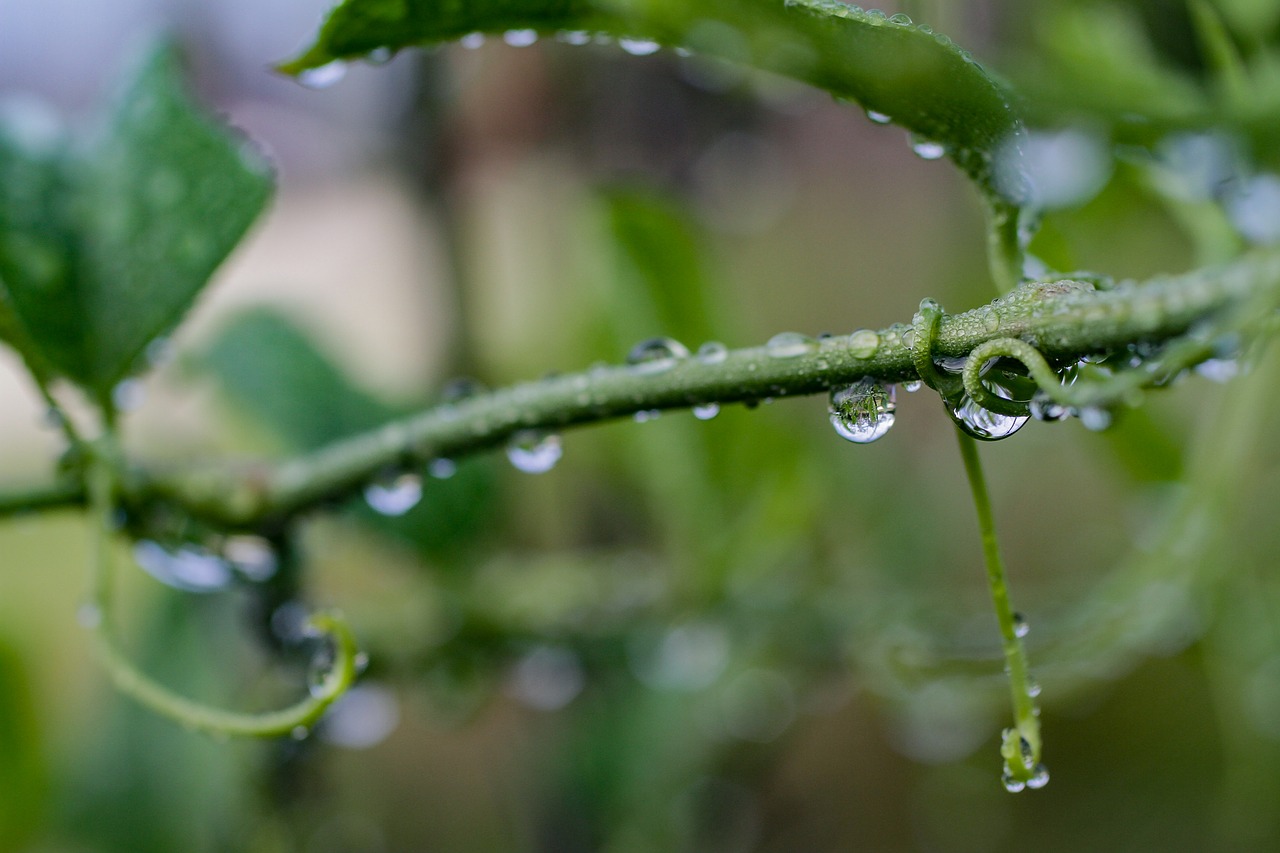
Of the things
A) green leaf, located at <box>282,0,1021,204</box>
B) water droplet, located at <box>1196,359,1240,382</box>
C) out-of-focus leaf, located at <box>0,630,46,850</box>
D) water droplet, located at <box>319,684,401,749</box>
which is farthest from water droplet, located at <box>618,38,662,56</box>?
out-of-focus leaf, located at <box>0,630,46,850</box>

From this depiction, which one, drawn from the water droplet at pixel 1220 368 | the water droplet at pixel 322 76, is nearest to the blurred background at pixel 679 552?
the water droplet at pixel 1220 368

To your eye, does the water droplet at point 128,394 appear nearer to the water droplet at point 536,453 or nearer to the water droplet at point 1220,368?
the water droplet at point 536,453

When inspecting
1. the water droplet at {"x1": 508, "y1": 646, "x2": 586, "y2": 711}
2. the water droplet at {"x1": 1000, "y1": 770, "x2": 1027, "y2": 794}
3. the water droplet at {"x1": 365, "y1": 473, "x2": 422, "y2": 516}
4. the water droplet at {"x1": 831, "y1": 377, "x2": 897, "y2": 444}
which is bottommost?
the water droplet at {"x1": 508, "y1": 646, "x2": 586, "y2": 711}

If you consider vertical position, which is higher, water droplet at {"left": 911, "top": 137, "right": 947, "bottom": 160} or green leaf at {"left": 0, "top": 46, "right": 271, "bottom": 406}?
water droplet at {"left": 911, "top": 137, "right": 947, "bottom": 160}

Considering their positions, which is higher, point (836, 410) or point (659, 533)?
point (836, 410)

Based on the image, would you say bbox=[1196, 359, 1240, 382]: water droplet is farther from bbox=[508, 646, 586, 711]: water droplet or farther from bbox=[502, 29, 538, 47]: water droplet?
bbox=[508, 646, 586, 711]: water droplet

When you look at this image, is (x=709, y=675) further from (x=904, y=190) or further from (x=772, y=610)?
(x=904, y=190)

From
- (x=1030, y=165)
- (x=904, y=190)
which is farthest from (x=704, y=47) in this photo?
(x=904, y=190)

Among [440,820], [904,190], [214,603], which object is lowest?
[440,820]
